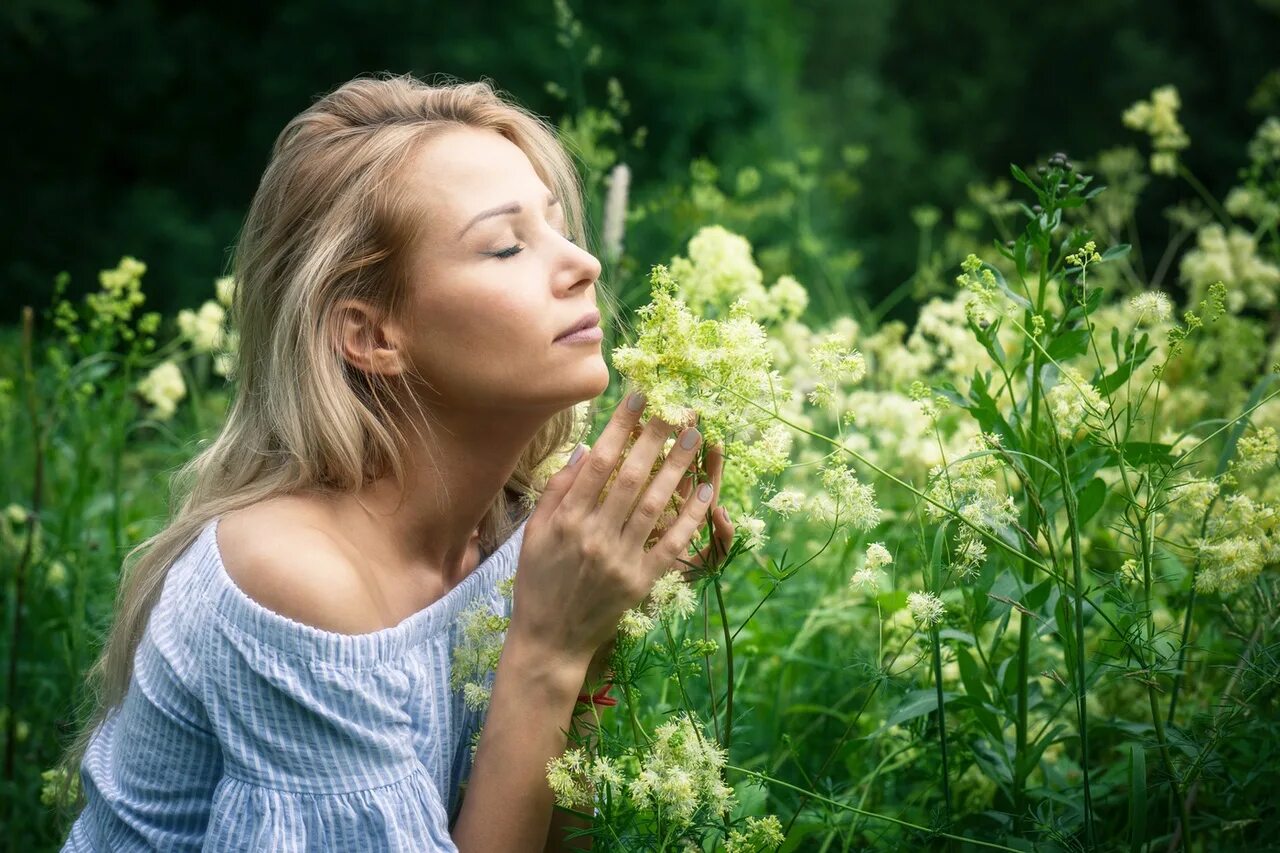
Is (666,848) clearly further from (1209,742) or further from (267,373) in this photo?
(267,373)

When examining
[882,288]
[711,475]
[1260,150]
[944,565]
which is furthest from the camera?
[882,288]

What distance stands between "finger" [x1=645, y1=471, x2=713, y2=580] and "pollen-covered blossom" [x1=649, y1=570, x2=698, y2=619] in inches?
0.9

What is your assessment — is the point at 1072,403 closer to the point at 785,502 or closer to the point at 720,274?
the point at 785,502

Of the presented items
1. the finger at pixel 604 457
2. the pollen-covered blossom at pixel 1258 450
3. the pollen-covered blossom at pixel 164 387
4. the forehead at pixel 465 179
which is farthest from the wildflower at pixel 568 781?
the pollen-covered blossom at pixel 164 387

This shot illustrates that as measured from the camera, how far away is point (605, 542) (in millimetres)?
1402

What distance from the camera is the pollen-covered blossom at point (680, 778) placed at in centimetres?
124

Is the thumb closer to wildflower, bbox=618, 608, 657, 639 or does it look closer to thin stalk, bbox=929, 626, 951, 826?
wildflower, bbox=618, 608, 657, 639

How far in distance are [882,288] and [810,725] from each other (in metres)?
Result: 11.2

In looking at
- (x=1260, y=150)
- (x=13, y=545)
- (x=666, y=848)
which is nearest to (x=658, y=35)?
(x=1260, y=150)

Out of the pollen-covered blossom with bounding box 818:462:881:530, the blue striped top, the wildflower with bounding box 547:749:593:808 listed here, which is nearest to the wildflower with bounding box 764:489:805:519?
the pollen-covered blossom with bounding box 818:462:881:530

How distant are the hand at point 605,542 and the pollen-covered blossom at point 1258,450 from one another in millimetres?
646

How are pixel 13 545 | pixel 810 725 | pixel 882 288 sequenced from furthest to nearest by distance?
pixel 882 288, pixel 13 545, pixel 810 725

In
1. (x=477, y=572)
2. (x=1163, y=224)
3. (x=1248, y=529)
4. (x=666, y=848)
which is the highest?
(x=1163, y=224)

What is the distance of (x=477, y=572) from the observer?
5.96 ft
